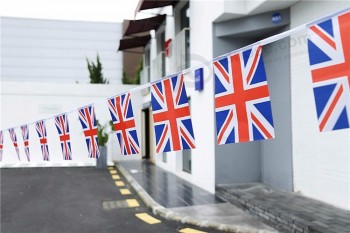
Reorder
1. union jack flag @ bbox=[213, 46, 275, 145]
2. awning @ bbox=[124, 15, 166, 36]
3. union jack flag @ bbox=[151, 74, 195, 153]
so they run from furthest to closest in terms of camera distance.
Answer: awning @ bbox=[124, 15, 166, 36]
union jack flag @ bbox=[151, 74, 195, 153]
union jack flag @ bbox=[213, 46, 275, 145]

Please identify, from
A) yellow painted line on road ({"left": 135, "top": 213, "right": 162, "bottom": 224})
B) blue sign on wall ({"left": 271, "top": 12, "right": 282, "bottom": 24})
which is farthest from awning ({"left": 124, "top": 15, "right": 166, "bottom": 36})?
yellow painted line on road ({"left": 135, "top": 213, "right": 162, "bottom": 224})

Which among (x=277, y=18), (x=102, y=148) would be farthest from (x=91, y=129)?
(x=102, y=148)

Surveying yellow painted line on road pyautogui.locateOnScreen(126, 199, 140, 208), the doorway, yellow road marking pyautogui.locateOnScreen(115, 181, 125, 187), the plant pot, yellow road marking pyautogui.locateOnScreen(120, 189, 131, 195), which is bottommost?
yellow painted line on road pyautogui.locateOnScreen(126, 199, 140, 208)

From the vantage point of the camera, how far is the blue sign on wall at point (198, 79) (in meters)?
8.12

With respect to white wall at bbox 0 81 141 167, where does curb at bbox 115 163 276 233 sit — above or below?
below

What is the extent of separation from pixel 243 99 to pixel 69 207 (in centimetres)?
469

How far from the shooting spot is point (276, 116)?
7.29m

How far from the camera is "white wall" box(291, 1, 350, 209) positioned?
5473 millimetres

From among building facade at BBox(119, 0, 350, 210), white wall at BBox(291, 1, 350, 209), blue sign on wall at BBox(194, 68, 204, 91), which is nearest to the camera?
white wall at BBox(291, 1, 350, 209)

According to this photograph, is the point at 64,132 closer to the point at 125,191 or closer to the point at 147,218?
the point at 147,218

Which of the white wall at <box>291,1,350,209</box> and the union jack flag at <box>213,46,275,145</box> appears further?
the white wall at <box>291,1,350,209</box>

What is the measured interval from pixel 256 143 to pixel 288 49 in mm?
2280

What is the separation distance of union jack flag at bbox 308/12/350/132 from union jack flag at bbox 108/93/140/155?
2.81 meters

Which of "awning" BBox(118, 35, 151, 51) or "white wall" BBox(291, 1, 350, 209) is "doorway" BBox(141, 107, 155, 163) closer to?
"awning" BBox(118, 35, 151, 51)
